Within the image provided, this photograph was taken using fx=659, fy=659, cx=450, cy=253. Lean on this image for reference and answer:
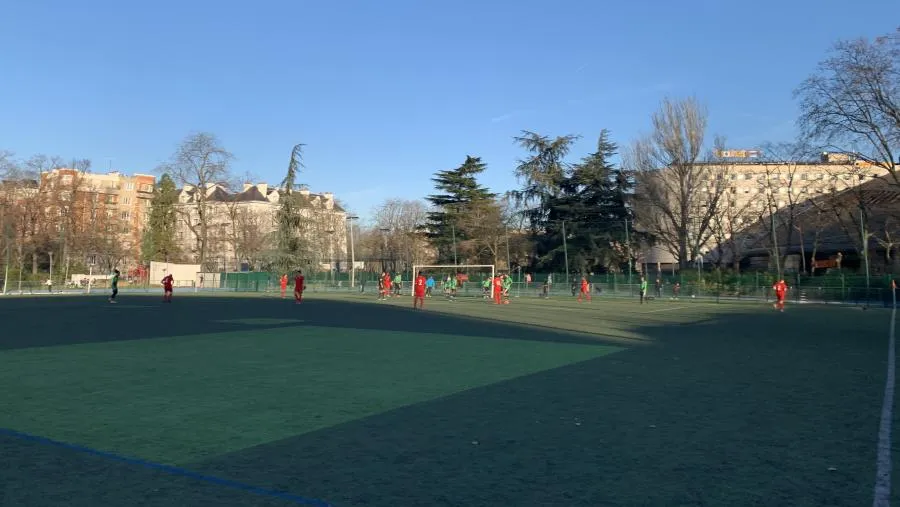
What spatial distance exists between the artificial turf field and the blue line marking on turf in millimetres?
27

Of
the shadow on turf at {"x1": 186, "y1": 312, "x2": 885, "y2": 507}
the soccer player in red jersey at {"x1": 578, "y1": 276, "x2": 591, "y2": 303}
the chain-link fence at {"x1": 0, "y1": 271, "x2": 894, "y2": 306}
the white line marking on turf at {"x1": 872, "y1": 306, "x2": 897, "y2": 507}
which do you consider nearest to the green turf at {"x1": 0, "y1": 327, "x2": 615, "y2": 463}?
the shadow on turf at {"x1": 186, "y1": 312, "x2": 885, "y2": 507}

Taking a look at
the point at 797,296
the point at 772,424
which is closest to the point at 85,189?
the point at 797,296

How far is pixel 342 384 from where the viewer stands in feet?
31.7

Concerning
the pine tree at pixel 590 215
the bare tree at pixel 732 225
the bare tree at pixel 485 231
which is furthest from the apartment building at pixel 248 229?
the bare tree at pixel 732 225

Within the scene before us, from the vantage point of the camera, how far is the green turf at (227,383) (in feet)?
21.8

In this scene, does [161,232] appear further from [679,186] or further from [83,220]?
[679,186]

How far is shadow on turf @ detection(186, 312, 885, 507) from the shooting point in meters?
4.84

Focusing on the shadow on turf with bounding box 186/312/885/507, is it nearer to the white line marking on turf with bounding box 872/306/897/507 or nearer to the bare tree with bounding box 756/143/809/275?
the white line marking on turf with bounding box 872/306/897/507

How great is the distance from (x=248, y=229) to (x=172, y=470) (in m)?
78.9

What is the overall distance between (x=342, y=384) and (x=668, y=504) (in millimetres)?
5947

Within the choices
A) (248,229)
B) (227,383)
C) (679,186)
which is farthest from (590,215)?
(227,383)

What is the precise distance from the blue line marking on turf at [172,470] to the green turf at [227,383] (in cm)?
15

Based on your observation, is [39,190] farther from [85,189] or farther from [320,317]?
[320,317]

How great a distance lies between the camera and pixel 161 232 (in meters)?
85.6
